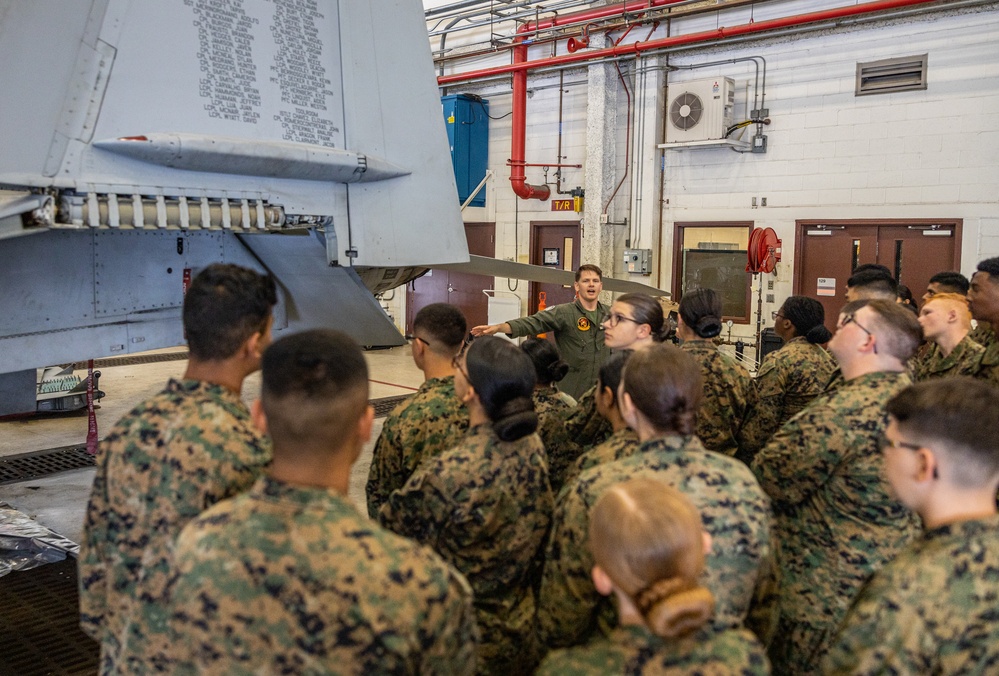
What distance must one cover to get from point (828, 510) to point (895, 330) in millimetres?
625

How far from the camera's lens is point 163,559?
182 centimetres

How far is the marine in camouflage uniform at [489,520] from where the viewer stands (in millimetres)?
2254

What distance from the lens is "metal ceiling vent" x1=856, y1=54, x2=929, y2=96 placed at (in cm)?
838

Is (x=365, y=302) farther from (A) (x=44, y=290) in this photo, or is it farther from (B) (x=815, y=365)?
(B) (x=815, y=365)

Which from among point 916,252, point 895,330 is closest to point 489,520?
point 895,330

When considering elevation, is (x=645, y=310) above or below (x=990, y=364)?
above

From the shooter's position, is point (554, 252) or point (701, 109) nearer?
point (701, 109)

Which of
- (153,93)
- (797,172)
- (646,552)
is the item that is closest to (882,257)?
(797,172)

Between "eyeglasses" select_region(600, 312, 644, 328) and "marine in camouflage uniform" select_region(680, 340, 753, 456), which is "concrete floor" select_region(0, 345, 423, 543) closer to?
"eyeglasses" select_region(600, 312, 644, 328)

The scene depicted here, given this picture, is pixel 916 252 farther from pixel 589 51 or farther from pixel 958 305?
pixel 958 305

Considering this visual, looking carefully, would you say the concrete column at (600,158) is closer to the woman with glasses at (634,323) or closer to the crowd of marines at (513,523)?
the woman with glasses at (634,323)

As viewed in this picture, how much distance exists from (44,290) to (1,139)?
2.96 ft

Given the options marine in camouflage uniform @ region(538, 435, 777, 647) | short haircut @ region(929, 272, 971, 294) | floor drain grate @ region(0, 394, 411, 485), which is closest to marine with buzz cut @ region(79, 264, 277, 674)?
marine in camouflage uniform @ region(538, 435, 777, 647)

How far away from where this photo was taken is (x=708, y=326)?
3902 millimetres
